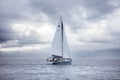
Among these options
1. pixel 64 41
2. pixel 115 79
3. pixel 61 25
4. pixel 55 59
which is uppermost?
pixel 61 25

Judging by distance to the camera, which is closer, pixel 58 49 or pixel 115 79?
pixel 115 79

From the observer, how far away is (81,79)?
234 ft

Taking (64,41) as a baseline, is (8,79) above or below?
below

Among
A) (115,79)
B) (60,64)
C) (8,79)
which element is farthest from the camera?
(60,64)

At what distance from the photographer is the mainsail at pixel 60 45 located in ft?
413

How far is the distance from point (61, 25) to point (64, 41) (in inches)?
389

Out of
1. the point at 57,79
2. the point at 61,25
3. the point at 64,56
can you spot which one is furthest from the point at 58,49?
the point at 57,79

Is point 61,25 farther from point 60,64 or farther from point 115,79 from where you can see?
point 115,79

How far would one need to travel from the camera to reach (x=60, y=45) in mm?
126562

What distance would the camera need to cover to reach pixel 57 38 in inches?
5005

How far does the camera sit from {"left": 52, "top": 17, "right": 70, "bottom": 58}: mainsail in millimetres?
126000

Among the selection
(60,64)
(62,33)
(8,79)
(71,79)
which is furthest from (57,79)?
(62,33)

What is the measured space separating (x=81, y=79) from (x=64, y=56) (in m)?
56.8

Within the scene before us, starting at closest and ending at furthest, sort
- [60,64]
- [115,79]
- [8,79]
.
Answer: [8,79] → [115,79] → [60,64]
